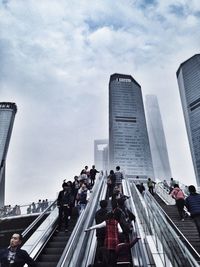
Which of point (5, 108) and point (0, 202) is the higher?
point (5, 108)

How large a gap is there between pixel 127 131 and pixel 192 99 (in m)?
34.8

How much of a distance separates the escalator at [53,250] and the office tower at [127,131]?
102 m

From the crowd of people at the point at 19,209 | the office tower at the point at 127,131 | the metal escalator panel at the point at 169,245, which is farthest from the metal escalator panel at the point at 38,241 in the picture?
the office tower at the point at 127,131

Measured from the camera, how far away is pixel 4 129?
118562 millimetres

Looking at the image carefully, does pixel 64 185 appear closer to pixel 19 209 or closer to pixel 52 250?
pixel 52 250

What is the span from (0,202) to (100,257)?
444 feet

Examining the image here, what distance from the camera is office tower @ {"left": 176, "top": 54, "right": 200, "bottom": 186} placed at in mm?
103350

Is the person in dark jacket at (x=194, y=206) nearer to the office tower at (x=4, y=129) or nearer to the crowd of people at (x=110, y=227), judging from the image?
the crowd of people at (x=110, y=227)

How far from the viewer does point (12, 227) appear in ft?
50.4

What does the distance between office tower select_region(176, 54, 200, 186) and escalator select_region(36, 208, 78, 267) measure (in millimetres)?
94892

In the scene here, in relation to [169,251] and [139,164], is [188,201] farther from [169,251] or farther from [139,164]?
[139,164]

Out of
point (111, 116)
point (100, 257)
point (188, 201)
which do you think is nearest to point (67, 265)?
point (100, 257)

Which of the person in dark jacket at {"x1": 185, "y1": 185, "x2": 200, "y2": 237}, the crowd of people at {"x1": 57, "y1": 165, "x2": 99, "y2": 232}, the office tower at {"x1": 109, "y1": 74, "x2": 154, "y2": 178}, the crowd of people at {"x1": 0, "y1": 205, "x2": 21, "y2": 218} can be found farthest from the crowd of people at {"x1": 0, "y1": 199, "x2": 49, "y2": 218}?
the office tower at {"x1": 109, "y1": 74, "x2": 154, "y2": 178}

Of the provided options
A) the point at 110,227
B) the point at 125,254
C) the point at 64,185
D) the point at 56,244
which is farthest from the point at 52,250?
the point at 64,185
